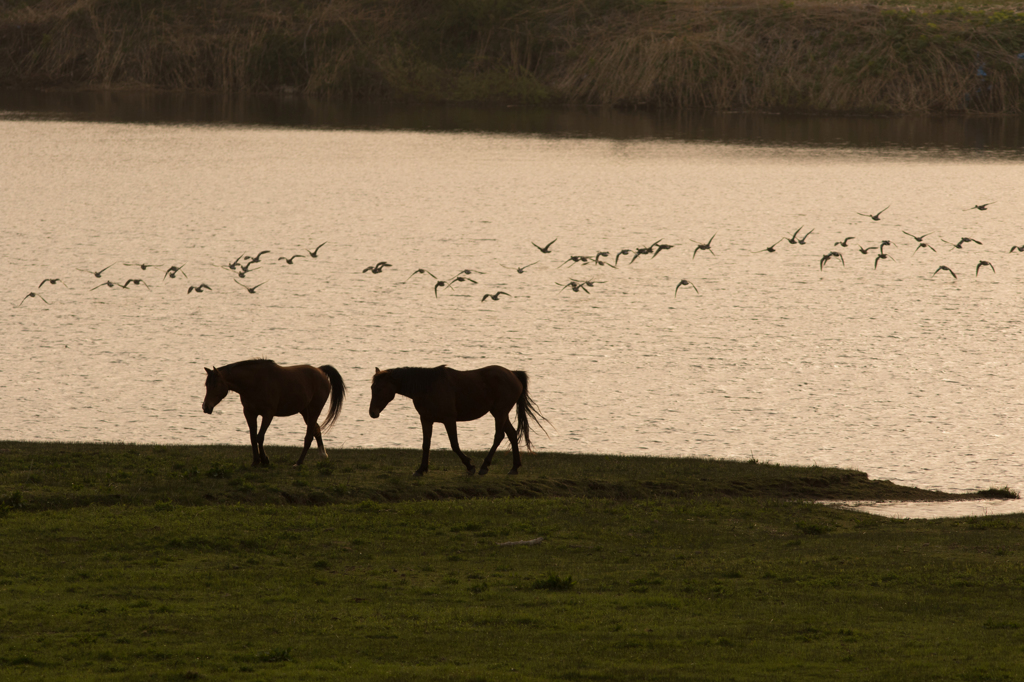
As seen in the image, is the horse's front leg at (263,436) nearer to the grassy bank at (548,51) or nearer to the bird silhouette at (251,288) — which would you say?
the bird silhouette at (251,288)

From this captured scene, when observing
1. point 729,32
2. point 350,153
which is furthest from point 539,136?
point 729,32

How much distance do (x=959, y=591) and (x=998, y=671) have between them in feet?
8.28

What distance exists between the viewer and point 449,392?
56.2ft

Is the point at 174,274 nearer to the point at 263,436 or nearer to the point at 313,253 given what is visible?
the point at 313,253

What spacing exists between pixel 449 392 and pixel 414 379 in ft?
1.62

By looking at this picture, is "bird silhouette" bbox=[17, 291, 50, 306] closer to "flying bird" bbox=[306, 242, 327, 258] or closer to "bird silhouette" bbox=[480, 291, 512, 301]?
"flying bird" bbox=[306, 242, 327, 258]

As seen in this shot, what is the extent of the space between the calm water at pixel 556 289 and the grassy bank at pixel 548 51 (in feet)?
39.3

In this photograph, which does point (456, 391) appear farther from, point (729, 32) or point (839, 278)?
point (729, 32)

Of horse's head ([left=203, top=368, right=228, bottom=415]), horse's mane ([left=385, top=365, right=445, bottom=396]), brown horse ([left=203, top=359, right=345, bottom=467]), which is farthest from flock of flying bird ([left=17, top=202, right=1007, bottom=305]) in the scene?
horse's mane ([left=385, top=365, right=445, bottom=396])

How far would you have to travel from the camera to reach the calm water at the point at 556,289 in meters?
Result: 25.7

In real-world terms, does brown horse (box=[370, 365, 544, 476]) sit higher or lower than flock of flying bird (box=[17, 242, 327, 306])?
higher

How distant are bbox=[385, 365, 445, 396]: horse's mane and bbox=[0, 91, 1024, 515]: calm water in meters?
6.02

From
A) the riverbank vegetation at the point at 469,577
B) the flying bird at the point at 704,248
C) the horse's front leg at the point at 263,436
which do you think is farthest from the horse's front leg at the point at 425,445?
the flying bird at the point at 704,248

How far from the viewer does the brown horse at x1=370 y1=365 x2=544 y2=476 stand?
667 inches
